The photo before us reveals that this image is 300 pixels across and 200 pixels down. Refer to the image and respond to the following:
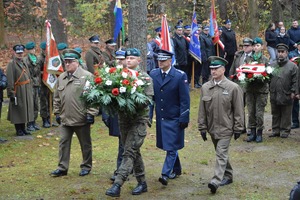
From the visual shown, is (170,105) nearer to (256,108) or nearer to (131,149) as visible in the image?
(131,149)

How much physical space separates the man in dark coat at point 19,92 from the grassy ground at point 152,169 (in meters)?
0.47

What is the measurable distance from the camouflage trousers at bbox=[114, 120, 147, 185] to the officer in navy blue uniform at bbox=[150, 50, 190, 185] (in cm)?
59

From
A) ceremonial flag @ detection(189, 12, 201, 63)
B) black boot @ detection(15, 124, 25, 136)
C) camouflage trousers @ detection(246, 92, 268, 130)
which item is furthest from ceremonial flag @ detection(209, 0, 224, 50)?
black boot @ detection(15, 124, 25, 136)

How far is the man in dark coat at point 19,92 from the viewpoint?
13.4 metres

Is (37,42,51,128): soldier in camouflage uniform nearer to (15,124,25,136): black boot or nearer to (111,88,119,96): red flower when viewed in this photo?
(15,124,25,136): black boot

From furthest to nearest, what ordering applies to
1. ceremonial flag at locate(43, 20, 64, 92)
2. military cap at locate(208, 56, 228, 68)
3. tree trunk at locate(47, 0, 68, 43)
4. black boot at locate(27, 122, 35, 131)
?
tree trunk at locate(47, 0, 68, 43) < black boot at locate(27, 122, 35, 131) < ceremonial flag at locate(43, 20, 64, 92) < military cap at locate(208, 56, 228, 68)

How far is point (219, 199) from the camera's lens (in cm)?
843

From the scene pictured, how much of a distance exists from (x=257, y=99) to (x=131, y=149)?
5.16 m

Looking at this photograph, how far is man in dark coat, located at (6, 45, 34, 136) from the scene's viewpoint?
1343 centimetres

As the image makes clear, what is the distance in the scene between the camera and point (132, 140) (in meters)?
8.41

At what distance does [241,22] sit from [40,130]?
928 inches

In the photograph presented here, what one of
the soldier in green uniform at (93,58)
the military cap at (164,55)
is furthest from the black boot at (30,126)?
the military cap at (164,55)

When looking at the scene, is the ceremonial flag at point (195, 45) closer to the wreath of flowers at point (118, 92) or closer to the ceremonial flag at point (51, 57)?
the ceremonial flag at point (51, 57)

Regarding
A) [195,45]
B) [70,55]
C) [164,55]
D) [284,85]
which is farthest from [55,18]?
[164,55]
